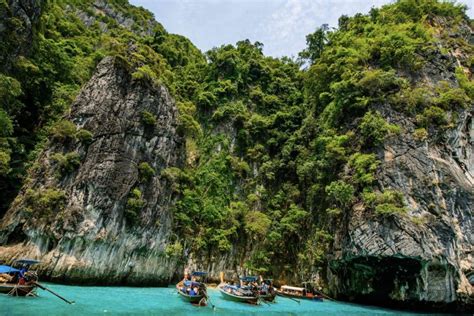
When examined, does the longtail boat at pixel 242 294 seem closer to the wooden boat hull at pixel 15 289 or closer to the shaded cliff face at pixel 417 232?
the shaded cliff face at pixel 417 232

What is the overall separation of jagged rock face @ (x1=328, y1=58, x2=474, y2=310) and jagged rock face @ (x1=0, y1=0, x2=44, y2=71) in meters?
25.9

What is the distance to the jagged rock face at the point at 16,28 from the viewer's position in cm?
2116

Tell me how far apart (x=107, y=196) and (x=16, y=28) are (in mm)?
13119

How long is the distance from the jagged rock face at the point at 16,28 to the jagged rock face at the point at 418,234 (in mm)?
25894

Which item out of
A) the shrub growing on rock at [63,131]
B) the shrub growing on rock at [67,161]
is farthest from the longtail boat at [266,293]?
the shrub growing on rock at [63,131]

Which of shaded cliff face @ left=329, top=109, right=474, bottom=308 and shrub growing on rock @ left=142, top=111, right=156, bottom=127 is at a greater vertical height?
shrub growing on rock @ left=142, top=111, right=156, bottom=127

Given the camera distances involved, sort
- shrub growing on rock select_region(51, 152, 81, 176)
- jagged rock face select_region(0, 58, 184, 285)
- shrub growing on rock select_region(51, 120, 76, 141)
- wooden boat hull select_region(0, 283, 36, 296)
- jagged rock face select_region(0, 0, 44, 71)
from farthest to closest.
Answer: shrub growing on rock select_region(51, 120, 76, 141) < jagged rock face select_region(0, 0, 44, 71) < shrub growing on rock select_region(51, 152, 81, 176) < jagged rock face select_region(0, 58, 184, 285) < wooden boat hull select_region(0, 283, 36, 296)

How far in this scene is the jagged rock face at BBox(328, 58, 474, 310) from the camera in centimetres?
1906

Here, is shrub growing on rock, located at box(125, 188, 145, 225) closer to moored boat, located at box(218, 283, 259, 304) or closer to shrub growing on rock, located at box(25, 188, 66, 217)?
shrub growing on rock, located at box(25, 188, 66, 217)

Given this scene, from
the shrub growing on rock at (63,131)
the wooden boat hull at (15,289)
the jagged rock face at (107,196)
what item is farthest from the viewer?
the shrub growing on rock at (63,131)

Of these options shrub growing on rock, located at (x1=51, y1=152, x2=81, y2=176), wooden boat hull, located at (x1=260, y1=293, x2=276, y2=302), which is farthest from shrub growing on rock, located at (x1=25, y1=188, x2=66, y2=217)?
wooden boat hull, located at (x1=260, y1=293, x2=276, y2=302)

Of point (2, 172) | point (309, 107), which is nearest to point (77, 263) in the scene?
point (2, 172)

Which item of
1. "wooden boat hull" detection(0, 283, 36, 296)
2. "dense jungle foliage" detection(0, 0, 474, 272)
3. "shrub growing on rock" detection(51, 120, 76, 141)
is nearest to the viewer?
"wooden boat hull" detection(0, 283, 36, 296)

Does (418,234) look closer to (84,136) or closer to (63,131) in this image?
(84,136)
